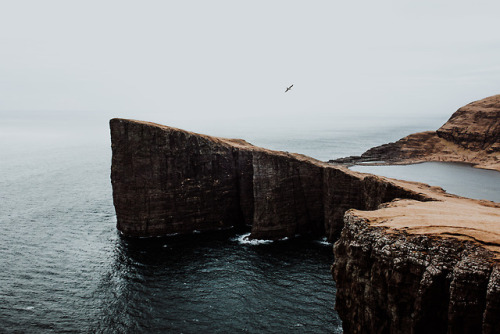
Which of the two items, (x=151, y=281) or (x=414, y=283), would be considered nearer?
(x=414, y=283)

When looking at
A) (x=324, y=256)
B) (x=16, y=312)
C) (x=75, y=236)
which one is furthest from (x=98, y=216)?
(x=324, y=256)

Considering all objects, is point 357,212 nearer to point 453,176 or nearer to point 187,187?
point 187,187

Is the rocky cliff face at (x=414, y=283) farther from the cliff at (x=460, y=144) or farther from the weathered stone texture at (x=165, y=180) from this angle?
the cliff at (x=460, y=144)

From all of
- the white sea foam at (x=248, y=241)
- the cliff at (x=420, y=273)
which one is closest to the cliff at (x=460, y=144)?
the white sea foam at (x=248, y=241)

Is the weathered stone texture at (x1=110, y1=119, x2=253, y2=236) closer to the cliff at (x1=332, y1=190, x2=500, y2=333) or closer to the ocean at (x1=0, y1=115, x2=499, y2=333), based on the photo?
the ocean at (x1=0, y1=115, x2=499, y2=333)

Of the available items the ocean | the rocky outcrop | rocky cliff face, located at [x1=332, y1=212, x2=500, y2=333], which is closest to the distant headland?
rocky cliff face, located at [x1=332, y1=212, x2=500, y2=333]

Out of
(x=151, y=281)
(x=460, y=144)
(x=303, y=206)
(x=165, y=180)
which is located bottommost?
(x=151, y=281)

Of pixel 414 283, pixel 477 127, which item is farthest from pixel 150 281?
pixel 477 127

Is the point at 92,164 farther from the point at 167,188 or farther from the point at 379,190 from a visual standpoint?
the point at 379,190
